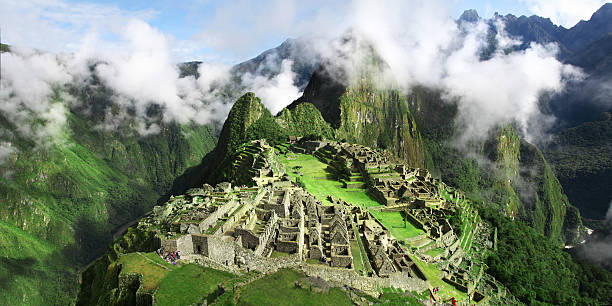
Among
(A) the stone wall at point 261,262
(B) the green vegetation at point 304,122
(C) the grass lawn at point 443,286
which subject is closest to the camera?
(A) the stone wall at point 261,262

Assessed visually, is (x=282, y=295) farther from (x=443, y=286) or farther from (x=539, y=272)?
(x=539, y=272)

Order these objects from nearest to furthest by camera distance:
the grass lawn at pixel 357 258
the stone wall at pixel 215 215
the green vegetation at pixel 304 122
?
the stone wall at pixel 215 215
the grass lawn at pixel 357 258
the green vegetation at pixel 304 122

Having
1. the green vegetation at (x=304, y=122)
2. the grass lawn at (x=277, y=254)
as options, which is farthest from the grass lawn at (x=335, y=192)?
the green vegetation at (x=304, y=122)

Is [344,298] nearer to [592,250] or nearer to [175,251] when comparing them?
[175,251]

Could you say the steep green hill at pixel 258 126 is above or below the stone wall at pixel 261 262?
above

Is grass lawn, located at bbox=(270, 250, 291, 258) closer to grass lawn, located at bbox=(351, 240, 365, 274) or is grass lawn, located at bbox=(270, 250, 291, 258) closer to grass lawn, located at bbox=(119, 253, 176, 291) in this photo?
grass lawn, located at bbox=(351, 240, 365, 274)

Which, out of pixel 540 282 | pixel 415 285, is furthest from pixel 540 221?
pixel 415 285

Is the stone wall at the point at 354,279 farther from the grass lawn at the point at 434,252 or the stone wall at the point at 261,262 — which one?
the grass lawn at the point at 434,252
